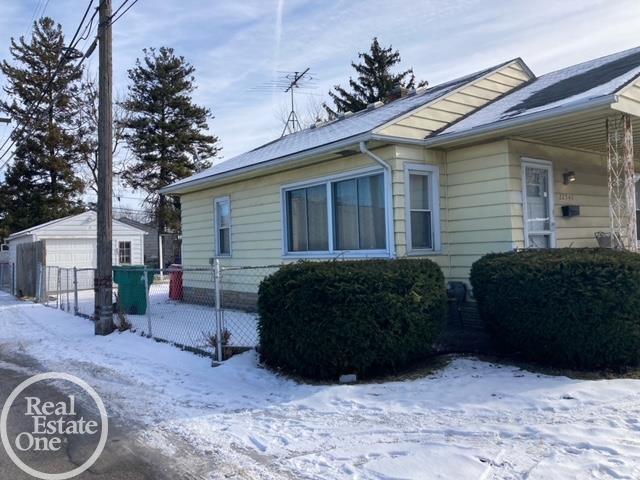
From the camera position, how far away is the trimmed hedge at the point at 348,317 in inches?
234

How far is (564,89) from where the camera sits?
28.1 feet

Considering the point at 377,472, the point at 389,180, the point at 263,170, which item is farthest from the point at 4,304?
the point at 377,472

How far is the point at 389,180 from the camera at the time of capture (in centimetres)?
837

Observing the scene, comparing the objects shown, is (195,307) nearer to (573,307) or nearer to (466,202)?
(466,202)

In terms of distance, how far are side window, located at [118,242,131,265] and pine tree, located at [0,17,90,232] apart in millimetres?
9880

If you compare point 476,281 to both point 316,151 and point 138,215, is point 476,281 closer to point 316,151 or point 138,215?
point 316,151

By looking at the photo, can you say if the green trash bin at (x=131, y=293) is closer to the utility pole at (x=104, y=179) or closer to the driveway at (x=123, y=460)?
the utility pole at (x=104, y=179)

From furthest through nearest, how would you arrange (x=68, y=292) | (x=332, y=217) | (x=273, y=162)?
1. (x=68, y=292)
2. (x=273, y=162)
3. (x=332, y=217)

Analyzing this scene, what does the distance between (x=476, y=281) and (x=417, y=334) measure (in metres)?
1.27

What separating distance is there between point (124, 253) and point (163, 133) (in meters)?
12.0

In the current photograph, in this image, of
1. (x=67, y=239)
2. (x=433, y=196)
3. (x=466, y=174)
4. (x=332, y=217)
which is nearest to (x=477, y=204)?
(x=466, y=174)

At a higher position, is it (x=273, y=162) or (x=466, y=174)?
(x=273, y=162)

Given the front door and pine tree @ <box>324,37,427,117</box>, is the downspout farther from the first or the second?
pine tree @ <box>324,37,427,117</box>

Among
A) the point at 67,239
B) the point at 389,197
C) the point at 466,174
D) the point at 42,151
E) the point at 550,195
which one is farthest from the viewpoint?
the point at 42,151
